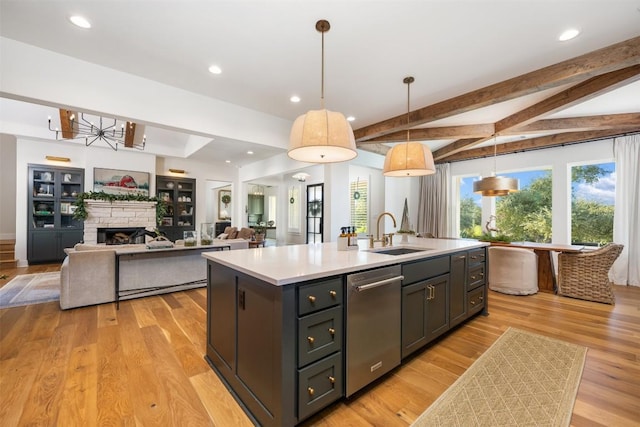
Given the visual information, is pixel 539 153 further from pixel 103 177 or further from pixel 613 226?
pixel 103 177

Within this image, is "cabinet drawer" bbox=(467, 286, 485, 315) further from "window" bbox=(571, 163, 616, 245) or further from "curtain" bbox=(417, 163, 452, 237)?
"curtain" bbox=(417, 163, 452, 237)

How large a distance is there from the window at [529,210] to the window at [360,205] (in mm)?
3157

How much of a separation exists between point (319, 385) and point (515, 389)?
1470 millimetres

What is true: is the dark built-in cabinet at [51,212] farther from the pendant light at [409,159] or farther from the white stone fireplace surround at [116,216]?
the pendant light at [409,159]

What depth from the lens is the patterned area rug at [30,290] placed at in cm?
377

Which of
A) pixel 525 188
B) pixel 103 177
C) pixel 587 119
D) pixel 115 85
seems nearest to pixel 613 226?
pixel 525 188

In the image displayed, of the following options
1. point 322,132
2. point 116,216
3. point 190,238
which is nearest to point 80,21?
point 322,132

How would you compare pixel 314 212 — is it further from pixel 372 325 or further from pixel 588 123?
pixel 372 325

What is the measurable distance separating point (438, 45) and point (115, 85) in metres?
3.56

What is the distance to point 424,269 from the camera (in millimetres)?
2416

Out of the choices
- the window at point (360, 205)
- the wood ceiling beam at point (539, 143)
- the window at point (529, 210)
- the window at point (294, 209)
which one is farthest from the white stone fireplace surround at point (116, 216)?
the window at point (529, 210)

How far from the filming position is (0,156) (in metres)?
A: 6.83

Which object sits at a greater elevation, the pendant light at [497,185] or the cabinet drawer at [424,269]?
the pendant light at [497,185]

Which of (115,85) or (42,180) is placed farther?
(42,180)
